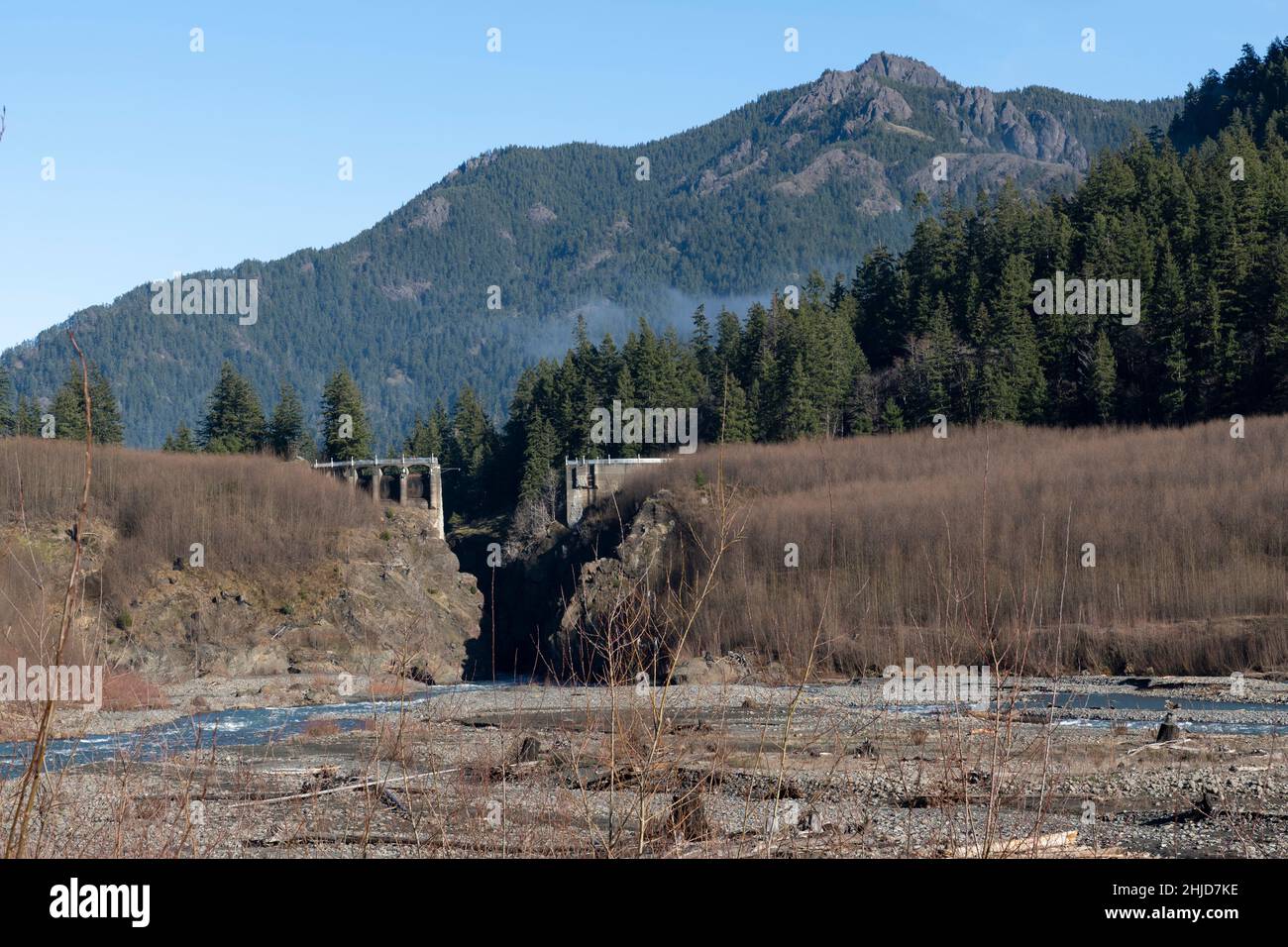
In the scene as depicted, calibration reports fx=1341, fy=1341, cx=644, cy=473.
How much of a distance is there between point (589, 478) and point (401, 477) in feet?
44.7

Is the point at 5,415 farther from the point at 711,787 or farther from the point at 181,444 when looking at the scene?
the point at 711,787

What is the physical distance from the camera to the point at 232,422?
94.2m

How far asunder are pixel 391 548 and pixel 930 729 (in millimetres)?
47232

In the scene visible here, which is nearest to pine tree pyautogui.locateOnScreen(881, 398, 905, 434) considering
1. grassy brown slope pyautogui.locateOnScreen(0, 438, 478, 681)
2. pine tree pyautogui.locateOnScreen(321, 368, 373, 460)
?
grassy brown slope pyautogui.locateOnScreen(0, 438, 478, 681)

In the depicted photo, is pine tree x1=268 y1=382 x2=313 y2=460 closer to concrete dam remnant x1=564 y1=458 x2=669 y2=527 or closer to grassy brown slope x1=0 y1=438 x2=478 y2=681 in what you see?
grassy brown slope x1=0 y1=438 x2=478 y2=681

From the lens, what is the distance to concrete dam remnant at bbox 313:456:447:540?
89688 mm

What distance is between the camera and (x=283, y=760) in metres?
29.0

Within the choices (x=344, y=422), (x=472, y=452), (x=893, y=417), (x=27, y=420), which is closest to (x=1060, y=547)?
(x=893, y=417)

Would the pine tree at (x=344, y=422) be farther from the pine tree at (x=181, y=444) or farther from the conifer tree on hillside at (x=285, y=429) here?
the pine tree at (x=181, y=444)

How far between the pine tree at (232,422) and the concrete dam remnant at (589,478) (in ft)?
78.0

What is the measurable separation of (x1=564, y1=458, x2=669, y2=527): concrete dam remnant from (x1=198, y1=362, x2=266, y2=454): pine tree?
78.0ft
